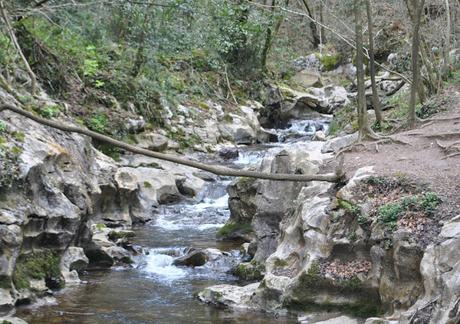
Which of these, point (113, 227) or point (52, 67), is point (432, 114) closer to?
point (113, 227)

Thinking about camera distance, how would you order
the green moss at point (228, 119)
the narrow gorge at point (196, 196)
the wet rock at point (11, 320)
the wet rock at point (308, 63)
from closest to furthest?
the wet rock at point (11, 320) < the narrow gorge at point (196, 196) < the green moss at point (228, 119) < the wet rock at point (308, 63)

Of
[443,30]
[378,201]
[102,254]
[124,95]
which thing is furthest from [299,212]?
[124,95]

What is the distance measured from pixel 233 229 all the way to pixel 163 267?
2628mm

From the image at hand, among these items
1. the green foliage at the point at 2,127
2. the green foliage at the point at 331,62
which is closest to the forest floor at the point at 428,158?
the green foliage at the point at 2,127

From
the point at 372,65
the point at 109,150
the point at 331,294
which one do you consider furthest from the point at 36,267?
the point at 109,150

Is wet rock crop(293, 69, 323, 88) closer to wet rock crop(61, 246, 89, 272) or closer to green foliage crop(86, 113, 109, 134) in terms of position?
green foliage crop(86, 113, 109, 134)

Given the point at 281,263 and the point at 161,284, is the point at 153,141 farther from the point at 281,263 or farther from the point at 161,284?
the point at 281,263

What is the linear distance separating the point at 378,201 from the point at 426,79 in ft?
31.6

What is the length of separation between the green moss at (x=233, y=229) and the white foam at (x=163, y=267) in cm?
203

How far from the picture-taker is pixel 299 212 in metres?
10.2

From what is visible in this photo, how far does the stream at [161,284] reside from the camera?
8.88 m

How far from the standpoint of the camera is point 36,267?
32.2ft

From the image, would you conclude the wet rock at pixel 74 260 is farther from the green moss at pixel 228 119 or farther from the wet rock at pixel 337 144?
the green moss at pixel 228 119

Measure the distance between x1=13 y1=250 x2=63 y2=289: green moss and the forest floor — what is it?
509 cm
